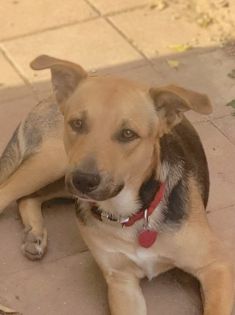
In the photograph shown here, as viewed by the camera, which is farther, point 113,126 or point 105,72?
point 105,72

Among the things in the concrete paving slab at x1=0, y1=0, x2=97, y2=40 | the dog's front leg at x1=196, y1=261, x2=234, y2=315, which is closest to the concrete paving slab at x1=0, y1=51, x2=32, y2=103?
the concrete paving slab at x1=0, y1=0, x2=97, y2=40

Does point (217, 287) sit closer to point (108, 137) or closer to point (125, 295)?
point (125, 295)

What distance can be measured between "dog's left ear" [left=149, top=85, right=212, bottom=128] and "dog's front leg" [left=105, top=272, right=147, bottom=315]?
984mm

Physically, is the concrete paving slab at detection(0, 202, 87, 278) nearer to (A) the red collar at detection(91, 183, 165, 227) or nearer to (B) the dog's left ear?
(A) the red collar at detection(91, 183, 165, 227)

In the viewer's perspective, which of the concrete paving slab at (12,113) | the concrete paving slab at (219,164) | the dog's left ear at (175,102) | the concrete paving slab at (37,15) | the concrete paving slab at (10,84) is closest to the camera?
the dog's left ear at (175,102)

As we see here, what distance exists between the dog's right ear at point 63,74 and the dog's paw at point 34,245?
1052 millimetres

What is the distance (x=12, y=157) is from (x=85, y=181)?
1609 mm

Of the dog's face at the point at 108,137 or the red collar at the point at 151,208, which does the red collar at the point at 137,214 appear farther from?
the dog's face at the point at 108,137

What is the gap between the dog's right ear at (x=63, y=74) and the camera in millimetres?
4570

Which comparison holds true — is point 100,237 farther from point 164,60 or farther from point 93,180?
point 164,60

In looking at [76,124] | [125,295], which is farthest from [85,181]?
[125,295]

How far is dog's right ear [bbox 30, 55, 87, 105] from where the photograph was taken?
4570 mm

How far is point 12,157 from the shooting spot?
564 centimetres

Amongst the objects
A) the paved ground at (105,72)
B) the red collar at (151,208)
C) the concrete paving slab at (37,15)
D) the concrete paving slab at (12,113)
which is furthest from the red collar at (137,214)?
the concrete paving slab at (37,15)
